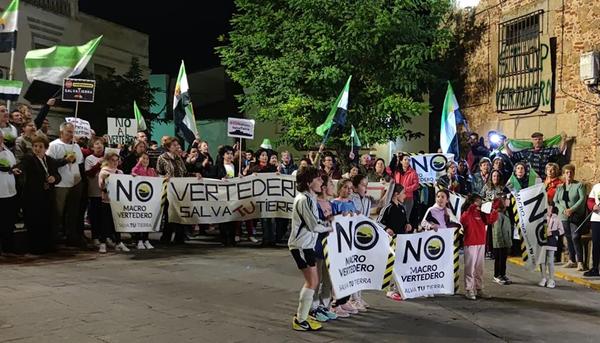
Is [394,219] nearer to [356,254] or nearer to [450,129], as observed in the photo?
[356,254]

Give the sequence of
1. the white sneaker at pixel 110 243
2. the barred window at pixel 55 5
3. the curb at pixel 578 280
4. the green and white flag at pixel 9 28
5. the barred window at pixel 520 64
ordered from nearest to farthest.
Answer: the curb at pixel 578 280, the white sneaker at pixel 110 243, the green and white flag at pixel 9 28, the barred window at pixel 520 64, the barred window at pixel 55 5

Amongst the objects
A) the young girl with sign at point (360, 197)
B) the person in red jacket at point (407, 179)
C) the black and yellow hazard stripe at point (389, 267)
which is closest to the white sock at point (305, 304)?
the young girl with sign at point (360, 197)

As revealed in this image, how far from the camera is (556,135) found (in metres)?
14.1

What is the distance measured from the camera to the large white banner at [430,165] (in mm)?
13609

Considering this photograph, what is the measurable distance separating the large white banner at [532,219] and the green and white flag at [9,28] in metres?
9.74

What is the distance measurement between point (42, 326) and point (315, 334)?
2766mm

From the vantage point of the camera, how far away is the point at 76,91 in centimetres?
1241

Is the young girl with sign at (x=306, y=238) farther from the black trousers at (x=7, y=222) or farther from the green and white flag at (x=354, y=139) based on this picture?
the green and white flag at (x=354, y=139)

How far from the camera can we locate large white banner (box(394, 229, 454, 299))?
8328 mm

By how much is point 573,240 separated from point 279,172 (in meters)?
5.76

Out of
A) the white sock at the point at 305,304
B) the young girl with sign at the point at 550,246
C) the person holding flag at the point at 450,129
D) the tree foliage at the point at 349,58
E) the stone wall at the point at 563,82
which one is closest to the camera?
the white sock at the point at 305,304

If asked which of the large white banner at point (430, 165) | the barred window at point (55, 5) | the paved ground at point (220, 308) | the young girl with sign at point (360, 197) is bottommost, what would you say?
the paved ground at point (220, 308)

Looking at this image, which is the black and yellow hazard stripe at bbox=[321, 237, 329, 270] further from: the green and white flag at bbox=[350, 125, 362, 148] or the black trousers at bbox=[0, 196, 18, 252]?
the green and white flag at bbox=[350, 125, 362, 148]

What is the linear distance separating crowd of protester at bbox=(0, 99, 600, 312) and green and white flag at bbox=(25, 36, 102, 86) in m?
0.64
